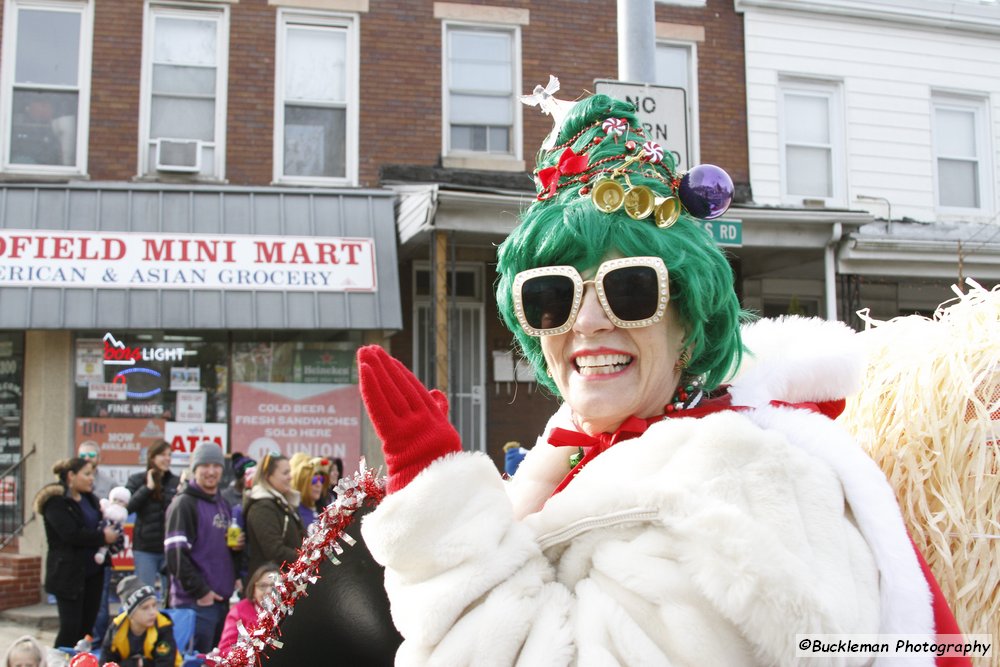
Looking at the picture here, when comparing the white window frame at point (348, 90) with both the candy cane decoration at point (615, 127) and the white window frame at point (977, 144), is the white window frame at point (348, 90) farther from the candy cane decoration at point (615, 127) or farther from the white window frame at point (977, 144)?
the candy cane decoration at point (615, 127)

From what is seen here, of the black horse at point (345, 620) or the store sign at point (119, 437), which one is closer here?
the black horse at point (345, 620)

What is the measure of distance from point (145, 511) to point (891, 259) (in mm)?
9004

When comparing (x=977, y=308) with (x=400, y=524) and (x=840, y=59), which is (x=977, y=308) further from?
(x=840, y=59)

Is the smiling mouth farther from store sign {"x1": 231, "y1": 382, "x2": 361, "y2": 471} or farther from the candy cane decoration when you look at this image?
store sign {"x1": 231, "y1": 382, "x2": 361, "y2": 471}

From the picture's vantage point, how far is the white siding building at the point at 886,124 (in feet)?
38.5

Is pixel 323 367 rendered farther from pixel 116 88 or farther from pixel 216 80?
pixel 116 88

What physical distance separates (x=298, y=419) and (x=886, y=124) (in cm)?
870

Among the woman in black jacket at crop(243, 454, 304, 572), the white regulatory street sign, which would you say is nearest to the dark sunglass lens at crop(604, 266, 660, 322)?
the white regulatory street sign

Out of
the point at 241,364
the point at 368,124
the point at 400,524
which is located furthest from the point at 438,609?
the point at 368,124


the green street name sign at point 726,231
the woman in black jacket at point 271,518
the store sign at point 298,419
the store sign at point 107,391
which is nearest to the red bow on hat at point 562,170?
the green street name sign at point 726,231

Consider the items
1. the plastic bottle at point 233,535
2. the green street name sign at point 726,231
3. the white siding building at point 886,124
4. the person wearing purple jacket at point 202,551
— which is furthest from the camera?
the white siding building at point 886,124

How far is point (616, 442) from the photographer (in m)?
1.76

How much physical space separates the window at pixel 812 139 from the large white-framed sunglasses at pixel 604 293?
11.0 metres

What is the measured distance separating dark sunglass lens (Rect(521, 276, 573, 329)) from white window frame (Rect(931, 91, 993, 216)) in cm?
1211
